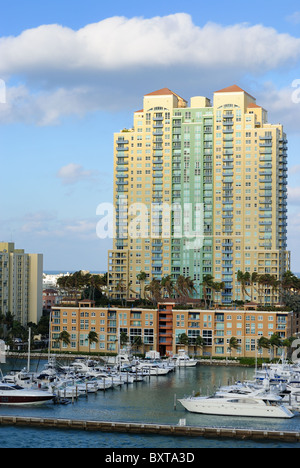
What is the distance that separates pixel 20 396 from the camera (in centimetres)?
7669

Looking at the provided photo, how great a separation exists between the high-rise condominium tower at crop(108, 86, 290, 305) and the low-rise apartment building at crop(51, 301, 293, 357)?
41.9 feet

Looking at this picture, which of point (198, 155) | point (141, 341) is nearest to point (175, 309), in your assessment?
point (141, 341)

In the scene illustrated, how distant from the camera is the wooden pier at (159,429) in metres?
61.9

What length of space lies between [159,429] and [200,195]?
257 feet

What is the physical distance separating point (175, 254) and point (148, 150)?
1920 cm

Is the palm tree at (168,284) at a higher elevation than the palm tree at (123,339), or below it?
higher

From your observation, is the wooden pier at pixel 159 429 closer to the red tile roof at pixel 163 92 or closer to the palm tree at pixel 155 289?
the palm tree at pixel 155 289

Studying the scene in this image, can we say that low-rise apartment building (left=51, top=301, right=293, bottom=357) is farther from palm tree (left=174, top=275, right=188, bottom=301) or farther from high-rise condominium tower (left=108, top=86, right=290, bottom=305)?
high-rise condominium tower (left=108, top=86, right=290, bottom=305)

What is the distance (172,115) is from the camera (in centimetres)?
13925

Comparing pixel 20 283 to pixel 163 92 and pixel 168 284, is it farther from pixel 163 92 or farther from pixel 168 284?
pixel 163 92

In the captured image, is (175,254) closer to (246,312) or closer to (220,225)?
(220,225)

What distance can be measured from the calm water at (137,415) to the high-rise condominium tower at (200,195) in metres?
36.6

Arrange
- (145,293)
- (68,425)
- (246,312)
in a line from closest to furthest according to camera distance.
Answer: (68,425)
(246,312)
(145,293)

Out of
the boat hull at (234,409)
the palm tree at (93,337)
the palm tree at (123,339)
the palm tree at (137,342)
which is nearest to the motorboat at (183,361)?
the palm tree at (137,342)
